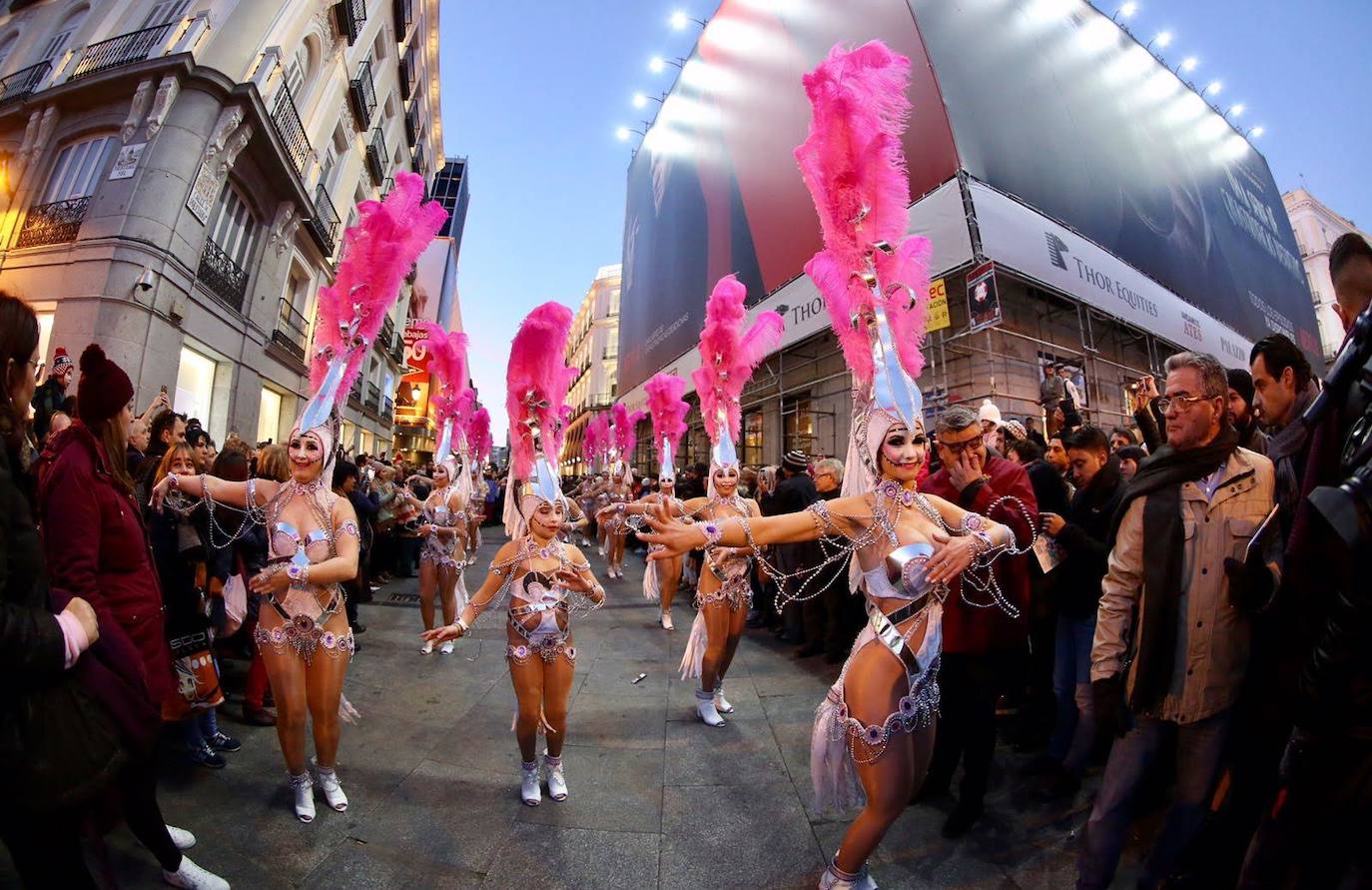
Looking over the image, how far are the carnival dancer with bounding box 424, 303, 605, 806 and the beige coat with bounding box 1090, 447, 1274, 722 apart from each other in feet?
8.36

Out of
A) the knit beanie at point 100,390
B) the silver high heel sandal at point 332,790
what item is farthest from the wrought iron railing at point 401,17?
the silver high heel sandal at point 332,790

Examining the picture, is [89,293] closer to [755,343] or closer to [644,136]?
[755,343]

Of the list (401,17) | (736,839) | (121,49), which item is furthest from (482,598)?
(401,17)

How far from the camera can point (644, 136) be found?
24594mm

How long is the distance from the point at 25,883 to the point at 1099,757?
489 centimetres

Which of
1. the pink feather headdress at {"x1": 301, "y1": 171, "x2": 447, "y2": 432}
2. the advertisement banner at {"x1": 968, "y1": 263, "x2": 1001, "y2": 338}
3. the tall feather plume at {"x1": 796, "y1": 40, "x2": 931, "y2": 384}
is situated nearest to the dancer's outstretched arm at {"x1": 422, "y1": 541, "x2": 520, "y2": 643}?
the pink feather headdress at {"x1": 301, "y1": 171, "x2": 447, "y2": 432}

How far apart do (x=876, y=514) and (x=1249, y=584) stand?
1.23 m

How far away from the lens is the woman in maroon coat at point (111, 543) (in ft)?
6.38

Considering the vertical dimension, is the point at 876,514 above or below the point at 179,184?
below

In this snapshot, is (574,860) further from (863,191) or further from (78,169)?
(78,169)

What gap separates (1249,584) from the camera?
177 cm

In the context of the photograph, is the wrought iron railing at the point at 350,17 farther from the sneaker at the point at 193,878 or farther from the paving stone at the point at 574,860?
the paving stone at the point at 574,860

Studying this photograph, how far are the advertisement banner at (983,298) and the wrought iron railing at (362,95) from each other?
56.7 ft

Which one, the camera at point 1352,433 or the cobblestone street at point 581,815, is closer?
the camera at point 1352,433
